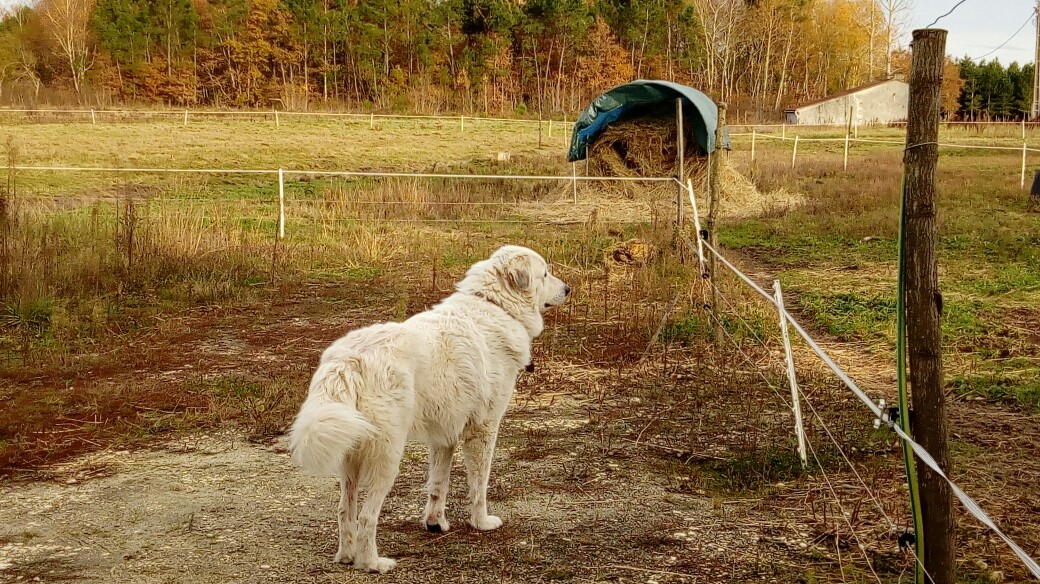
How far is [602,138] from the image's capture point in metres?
21.2

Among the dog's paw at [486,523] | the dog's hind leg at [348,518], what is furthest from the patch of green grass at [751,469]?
the dog's hind leg at [348,518]

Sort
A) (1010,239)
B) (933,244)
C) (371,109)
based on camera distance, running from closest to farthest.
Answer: (933,244) < (1010,239) < (371,109)

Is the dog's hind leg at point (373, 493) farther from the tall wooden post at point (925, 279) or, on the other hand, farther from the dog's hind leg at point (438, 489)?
the tall wooden post at point (925, 279)

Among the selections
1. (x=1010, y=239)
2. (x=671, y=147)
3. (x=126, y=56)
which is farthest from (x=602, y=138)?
(x=126, y=56)

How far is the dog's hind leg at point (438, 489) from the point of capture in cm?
447

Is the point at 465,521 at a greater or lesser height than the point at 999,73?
lesser

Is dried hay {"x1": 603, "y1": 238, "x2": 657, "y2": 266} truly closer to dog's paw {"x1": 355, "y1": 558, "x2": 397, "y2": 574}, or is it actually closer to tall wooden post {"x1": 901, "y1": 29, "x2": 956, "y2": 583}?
dog's paw {"x1": 355, "y1": 558, "x2": 397, "y2": 574}

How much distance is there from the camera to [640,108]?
2100 cm

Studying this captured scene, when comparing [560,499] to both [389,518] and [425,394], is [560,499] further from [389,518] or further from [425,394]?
[425,394]

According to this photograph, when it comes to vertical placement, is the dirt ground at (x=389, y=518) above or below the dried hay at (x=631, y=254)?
below

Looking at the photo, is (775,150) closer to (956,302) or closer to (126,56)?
(956,302)

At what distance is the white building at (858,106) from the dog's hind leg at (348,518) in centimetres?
6338

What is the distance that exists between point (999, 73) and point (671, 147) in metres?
66.7

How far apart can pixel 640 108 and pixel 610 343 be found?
1372 centimetres
